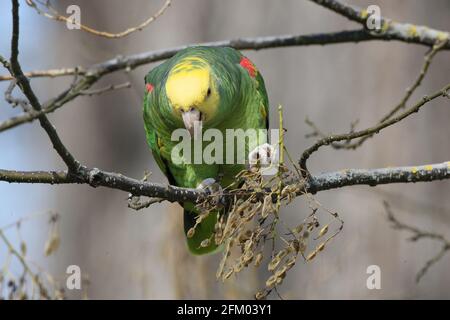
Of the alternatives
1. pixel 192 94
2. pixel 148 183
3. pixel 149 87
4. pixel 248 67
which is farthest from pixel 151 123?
pixel 148 183

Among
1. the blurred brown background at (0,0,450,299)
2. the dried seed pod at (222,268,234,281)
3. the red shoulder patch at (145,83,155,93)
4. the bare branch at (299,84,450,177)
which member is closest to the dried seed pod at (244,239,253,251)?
the dried seed pod at (222,268,234,281)

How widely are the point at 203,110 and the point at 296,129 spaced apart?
373cm

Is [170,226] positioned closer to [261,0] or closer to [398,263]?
[398,263]

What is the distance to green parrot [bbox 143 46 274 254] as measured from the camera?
372cm

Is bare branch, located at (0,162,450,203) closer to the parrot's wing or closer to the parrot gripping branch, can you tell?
the parrot gripping branch

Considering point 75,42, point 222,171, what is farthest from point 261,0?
point 222,171

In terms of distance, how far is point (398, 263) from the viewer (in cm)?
690

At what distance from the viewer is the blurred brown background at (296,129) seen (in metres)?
6.89

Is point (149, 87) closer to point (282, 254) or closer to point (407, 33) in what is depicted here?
point (407, 33)

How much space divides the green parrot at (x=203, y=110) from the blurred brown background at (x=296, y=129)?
1.77 m

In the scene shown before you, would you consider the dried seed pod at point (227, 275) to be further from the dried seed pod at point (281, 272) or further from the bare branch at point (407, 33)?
the bare branch at point (407, 33)

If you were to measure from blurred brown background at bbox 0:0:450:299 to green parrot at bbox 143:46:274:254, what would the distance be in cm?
177

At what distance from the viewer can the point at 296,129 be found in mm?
7359
